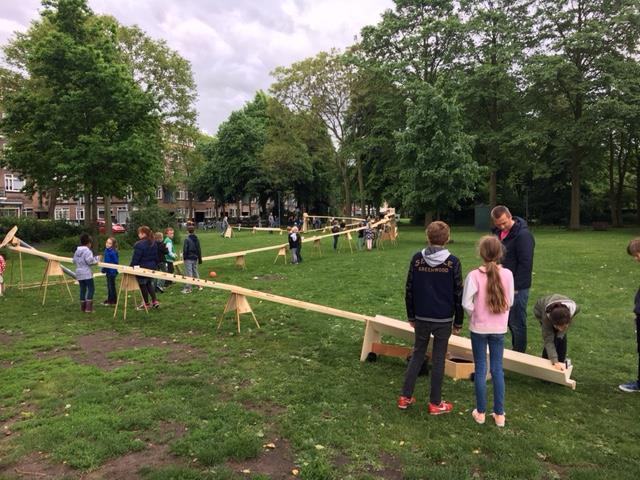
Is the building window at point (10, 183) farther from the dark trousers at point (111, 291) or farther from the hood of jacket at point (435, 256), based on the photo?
the hood of jacket at point (435, 256)

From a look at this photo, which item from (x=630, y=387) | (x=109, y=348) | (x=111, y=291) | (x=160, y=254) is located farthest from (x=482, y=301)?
(x=111, y=291)

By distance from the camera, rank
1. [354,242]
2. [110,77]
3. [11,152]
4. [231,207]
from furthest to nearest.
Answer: [231,207] → [354,242] → [11,152] → [110,77]

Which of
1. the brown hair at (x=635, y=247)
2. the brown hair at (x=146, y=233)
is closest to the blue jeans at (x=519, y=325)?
the brown hair at (x=635, y=247)

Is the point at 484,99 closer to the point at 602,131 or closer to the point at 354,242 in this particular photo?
the point at 602,131

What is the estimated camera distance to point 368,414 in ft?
15.4

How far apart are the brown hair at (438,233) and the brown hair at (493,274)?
0.33 m

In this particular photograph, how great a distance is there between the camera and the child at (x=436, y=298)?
453cm

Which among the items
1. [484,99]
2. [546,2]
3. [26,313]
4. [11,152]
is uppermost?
[546,2]

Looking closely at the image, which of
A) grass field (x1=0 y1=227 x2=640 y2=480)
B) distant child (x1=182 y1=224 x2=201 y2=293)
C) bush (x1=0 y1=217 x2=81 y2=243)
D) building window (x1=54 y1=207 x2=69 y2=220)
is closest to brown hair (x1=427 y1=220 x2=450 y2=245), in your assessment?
grass field (x1=0 y1=227 x2=640 y2=480)

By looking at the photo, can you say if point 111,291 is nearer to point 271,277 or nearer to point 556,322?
point 271,277

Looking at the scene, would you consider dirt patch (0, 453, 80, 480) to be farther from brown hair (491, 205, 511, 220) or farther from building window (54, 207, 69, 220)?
building window (54, 207, 69, 220)

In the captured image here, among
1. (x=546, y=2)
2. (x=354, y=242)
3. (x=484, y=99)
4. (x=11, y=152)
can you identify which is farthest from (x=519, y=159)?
(x=11, y=152)

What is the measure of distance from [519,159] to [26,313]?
3287cm

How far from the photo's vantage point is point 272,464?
12.6 ft
